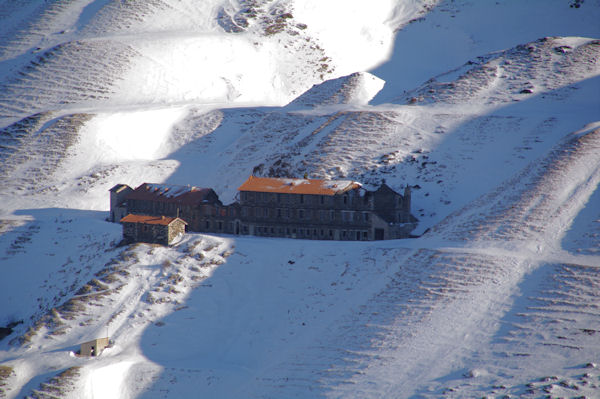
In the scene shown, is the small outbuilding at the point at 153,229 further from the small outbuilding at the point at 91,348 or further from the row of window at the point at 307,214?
the small outbuilding at the point at 91,348

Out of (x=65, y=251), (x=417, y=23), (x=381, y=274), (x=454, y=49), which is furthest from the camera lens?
(x=417, y=23)

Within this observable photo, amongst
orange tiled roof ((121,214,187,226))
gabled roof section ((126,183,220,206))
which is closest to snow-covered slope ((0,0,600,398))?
orange tiled roof ((121,214,187,226))

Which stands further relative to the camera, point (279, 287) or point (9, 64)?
point (9, 64)

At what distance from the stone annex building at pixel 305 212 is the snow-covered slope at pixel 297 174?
11.6 ft

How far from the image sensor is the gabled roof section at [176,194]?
75688 millimetres

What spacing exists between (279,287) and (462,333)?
18.1 m

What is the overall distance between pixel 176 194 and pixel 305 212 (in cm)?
1531

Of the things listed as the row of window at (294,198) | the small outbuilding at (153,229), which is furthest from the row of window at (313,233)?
the small outbuilding at (153,229)

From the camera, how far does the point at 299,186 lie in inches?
2886

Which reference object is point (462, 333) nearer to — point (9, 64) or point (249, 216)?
point (249, 216)

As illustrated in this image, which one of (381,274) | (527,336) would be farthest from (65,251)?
(527,336)

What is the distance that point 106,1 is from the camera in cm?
14638

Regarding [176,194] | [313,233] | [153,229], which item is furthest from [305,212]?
[153,229]

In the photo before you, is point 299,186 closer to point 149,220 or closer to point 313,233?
point 313,233
